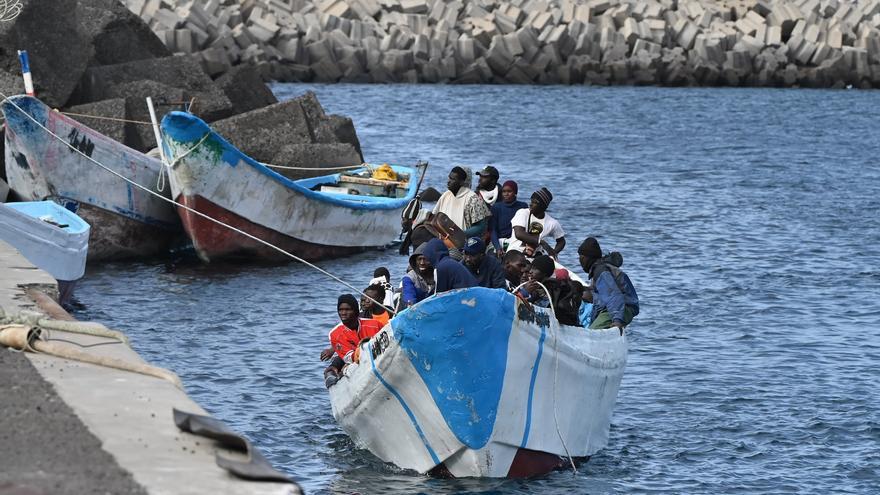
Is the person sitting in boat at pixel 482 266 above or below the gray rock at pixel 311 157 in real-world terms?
above

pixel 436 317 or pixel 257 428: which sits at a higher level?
pixel 436 317

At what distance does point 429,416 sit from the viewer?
11.3m

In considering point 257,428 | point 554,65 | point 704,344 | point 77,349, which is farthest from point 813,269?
point 554,65

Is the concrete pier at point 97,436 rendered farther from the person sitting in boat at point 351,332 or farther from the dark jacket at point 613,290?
the dark jacket at point 613,290

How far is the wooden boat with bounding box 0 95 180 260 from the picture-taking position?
2102 cm

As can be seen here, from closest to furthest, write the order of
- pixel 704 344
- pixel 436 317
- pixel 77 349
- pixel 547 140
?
pixel 77 349 < pixel 436 317 < pixel 704 344 < pixel 547 140

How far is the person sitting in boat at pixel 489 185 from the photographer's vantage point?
15445mm

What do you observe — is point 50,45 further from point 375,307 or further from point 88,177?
point 375,307

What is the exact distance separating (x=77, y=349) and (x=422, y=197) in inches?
312

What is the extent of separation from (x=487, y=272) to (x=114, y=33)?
18.7m

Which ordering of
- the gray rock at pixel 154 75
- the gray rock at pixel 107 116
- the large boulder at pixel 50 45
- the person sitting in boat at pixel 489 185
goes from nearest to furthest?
the person sitting in boat at pixel 489 185
the large boulder at pixel 50 45
the gray rock at pixel 107 116
the gray rock at pixel 154 75

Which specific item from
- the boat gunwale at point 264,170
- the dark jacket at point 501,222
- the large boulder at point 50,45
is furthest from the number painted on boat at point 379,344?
the large boulder at point 50,45

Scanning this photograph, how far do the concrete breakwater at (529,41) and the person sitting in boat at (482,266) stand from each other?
154 feet

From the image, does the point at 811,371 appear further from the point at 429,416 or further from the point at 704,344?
the point at 429,416
